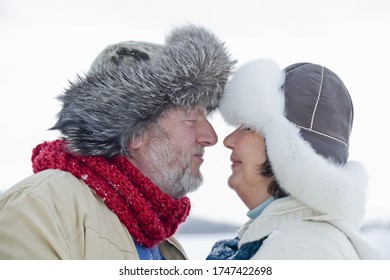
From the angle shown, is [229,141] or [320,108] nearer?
[320,108]

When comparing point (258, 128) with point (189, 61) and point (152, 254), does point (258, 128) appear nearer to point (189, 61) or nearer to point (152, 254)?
point (189, 61)

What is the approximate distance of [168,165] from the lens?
256 cm

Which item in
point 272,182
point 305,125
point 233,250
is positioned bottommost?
point 233,250

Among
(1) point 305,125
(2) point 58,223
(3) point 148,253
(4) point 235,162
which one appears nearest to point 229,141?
(4) point 235,162

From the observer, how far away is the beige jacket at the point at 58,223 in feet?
6.56

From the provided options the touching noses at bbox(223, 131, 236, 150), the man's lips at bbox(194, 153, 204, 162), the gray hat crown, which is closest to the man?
the man's lips at bbox(194, 153, 204, 162)

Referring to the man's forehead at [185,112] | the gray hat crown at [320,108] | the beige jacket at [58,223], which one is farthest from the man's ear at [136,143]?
the gray hat crown at [320,108]

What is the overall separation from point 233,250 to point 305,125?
60cm

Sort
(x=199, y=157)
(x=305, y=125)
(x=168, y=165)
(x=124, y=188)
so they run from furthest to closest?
(x=199, y=157) → (x=168, y=165) → (x=124, y=188) → (x=305, y=125)

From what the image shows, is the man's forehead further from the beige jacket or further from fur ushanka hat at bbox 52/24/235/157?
the beige jacket

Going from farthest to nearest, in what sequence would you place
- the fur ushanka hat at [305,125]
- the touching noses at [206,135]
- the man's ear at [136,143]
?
1. the touching noses at [206,135]
2. the man's ear at [136,143]
3. the fur ushanka hat at [305,125]

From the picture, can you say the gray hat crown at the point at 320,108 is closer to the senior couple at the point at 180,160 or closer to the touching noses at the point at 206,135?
the senior couple at the point at 180,160

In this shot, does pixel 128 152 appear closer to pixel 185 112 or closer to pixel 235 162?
pixel 185 112

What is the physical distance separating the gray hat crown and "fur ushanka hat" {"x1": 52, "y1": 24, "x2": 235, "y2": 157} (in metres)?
0.39
